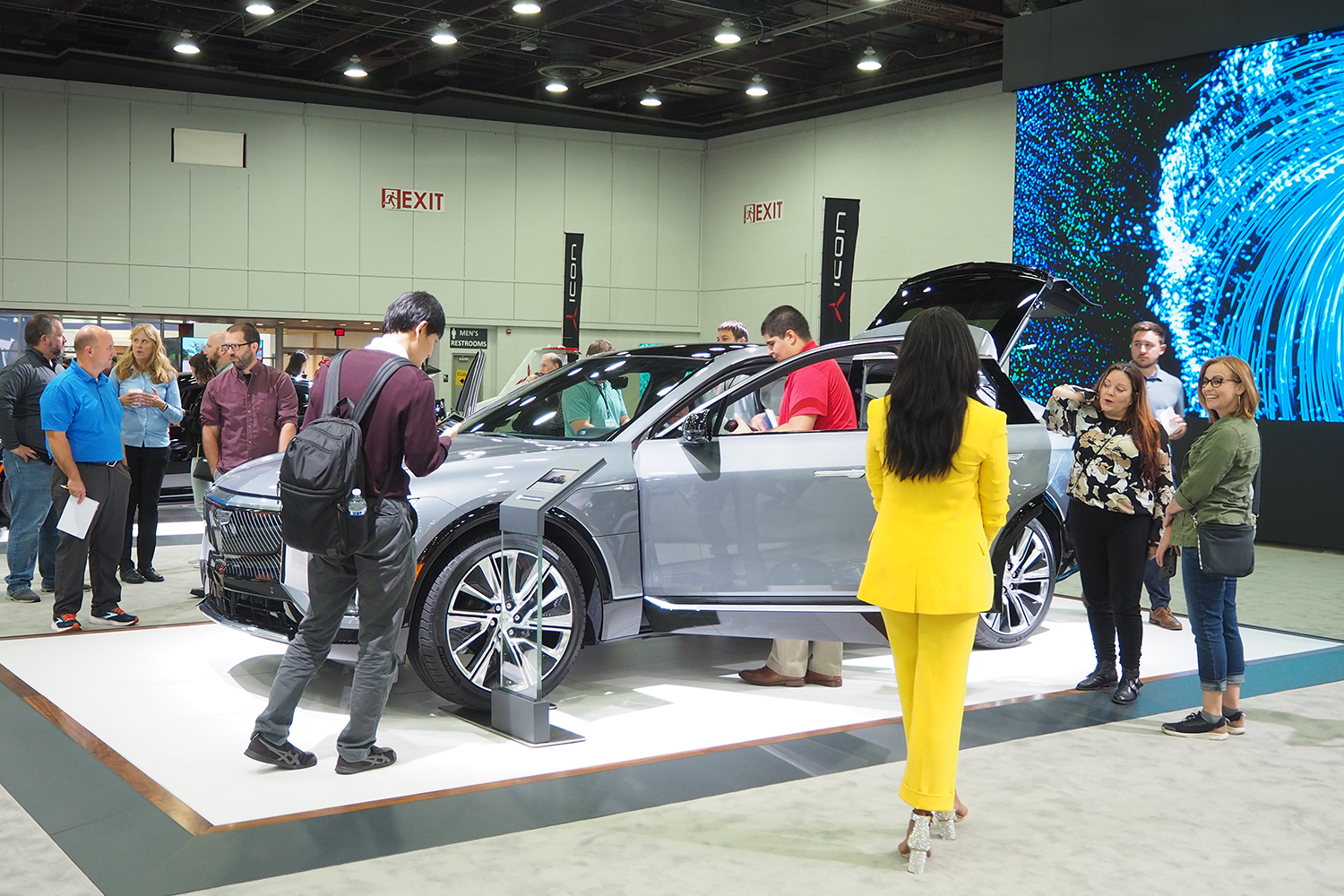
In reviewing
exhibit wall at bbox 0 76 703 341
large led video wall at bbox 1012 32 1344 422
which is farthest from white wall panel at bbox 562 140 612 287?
large led video wall at bbox 1012 32 1344 422

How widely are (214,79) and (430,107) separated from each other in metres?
3.41

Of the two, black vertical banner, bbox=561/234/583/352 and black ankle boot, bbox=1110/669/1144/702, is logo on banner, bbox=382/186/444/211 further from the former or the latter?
black ankle boot, bbox=1110/669/1144/702

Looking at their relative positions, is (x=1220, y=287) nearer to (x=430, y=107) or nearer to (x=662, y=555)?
(x=662, y=555)

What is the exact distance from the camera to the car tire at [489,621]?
454cm

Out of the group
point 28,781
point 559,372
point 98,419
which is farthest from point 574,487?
point 98,419

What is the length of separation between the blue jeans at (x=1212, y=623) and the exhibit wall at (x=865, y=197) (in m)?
12.6

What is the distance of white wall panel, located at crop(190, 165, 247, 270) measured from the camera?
18.1 meters

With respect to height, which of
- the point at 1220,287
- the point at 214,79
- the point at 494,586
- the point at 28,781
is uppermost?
the point at 214,79

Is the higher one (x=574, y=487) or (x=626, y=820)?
(x=574, y=487)

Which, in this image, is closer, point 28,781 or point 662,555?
point 28,781

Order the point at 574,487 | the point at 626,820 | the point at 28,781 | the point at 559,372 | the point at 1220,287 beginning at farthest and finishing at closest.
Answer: the point at 1220,287 → the point at 559,372 → the point at 574,487 → the point at 28,781 → the point at 626,820

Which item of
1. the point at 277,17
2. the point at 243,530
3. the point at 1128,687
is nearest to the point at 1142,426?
the point at 1128,687

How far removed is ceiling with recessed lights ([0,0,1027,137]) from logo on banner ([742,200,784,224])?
1465mm

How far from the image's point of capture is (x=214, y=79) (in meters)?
18.0
